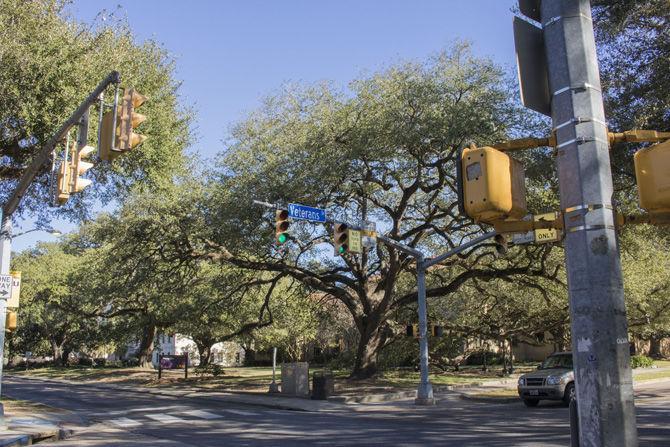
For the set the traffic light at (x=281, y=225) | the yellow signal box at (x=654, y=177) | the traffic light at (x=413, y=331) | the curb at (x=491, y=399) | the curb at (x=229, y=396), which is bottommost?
the curb at (x=229, y=396)

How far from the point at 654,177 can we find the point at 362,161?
20055 millimetres

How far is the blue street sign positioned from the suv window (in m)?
9.24

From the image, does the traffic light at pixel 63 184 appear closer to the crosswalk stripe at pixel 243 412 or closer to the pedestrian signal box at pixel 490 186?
the pedestrian signal box at pixel 490 186

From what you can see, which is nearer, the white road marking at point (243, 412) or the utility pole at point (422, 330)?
the white road marking at point (243, 412)

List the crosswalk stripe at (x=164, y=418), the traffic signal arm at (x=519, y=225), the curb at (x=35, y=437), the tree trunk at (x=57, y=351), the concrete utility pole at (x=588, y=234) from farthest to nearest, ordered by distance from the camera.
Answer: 1. the tree trunk at (x=57, y=351)
2. the crosswalk stripe at (x=164, y=418)
3. the curb at (x=35, y=437)
4. the traffic signal arm at (x=519, y=225)
5. the concrete utility pole at (x=588, y=234)

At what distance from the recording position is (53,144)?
11398mm

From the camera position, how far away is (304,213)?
1803 centimetres

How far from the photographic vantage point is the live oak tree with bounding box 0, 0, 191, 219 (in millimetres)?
15508

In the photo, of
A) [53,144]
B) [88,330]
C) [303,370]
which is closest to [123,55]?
[53,144]

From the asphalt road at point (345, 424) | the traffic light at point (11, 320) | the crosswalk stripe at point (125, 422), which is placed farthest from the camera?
the crosswalk stripe at point (125, 422)

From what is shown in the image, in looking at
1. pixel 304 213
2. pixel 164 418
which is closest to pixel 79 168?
pixel 304 213

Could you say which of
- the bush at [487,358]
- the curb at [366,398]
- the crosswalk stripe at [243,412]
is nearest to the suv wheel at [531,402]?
the curb at [366,398]

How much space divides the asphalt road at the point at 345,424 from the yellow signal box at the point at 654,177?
866cm

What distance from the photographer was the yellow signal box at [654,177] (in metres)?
3.46
